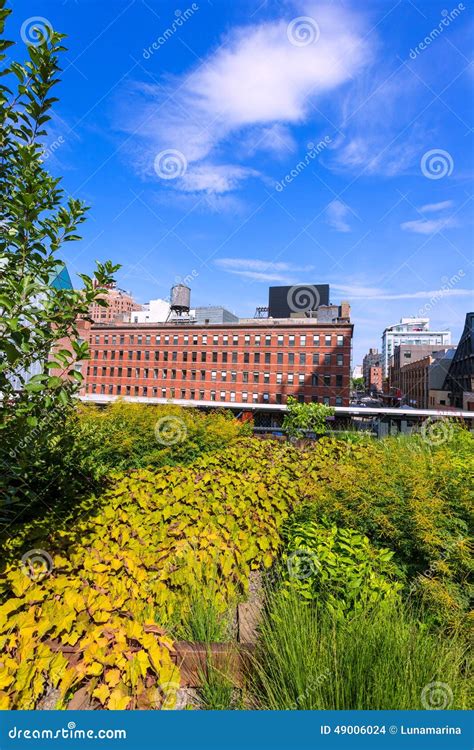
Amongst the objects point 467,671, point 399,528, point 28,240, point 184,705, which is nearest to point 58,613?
point 184,705

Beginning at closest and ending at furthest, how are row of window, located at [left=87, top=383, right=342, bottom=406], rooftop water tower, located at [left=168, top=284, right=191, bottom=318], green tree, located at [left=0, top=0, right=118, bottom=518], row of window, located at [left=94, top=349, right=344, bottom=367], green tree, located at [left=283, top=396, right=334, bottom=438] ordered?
green tree, located at [left=0, top=0, right=118, bottom=518] → green tree, located at [left=283, top=396, right=334, bottom=438] → row of window, located at [left=94, top=349, right=344, bottom=367] → row of window, located at [left=87, top=383, right=342, bottom=406] → rooftop water tower, located at [left=168, top=284, right=191, bottom=318]

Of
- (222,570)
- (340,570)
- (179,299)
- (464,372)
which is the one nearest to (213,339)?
(179,299)

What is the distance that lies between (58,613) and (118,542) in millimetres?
1305

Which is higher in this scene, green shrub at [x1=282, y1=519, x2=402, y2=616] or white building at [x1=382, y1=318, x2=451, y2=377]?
white building at [x1=382, y1=318, x2=451, y2=377]

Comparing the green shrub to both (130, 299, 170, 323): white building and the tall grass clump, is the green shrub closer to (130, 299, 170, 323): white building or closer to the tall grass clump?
the tall grass clump

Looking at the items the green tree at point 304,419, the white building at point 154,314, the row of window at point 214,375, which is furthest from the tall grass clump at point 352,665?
the white building at point 154,314

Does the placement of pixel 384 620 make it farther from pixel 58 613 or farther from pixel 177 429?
pixel 177 429

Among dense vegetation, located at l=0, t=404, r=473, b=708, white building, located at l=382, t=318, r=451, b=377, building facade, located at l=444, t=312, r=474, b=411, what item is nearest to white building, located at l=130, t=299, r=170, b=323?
building facade, located at l=444, t=312, r=474, b=411

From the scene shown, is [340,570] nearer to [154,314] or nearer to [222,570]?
[222,570]

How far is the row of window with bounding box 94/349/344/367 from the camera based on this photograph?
59.7 meters

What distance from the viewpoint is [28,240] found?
8.16 feet

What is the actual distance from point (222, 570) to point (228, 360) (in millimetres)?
60606

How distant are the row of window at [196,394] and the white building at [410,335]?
92.9 m

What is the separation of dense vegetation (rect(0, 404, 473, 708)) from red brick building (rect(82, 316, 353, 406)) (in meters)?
53.5
